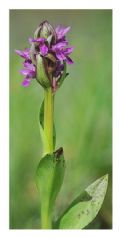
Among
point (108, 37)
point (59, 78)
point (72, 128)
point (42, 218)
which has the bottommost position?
point (42, 218)

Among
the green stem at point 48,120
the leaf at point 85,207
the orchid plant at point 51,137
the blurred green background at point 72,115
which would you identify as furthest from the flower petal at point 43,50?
the leaf at point 85,207

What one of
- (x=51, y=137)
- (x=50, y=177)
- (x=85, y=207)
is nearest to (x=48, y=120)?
(x=51, y=137)

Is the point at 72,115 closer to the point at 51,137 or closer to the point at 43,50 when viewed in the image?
the point at 51,137

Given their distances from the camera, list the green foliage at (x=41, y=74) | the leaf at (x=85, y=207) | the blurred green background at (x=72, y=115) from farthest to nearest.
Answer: the blurred green background at (x=72, y=115)
the leaf at (x=85, y=207)
the green foliage at (x=41, y=74)

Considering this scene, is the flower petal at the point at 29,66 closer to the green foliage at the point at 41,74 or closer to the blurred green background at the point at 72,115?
the green foliage at the point at 41,74

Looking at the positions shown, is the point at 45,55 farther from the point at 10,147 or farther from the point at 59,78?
the point at 10,147
